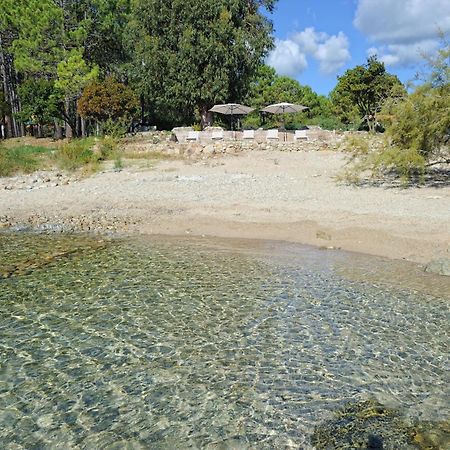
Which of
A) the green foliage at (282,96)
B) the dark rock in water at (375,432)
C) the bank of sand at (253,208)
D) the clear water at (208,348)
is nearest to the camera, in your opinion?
the dark rock in water at (375,432)

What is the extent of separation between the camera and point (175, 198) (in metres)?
14.9

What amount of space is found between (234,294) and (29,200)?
10.4m

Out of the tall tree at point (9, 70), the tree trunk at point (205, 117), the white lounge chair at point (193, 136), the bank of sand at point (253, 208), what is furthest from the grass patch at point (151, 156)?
the tall tree at point (9, 70)

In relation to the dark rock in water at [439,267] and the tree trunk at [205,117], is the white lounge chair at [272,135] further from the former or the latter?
the dark rock in water at [439,267]

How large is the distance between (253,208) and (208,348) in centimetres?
796

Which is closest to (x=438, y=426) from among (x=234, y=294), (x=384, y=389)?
(x=384, y=389)

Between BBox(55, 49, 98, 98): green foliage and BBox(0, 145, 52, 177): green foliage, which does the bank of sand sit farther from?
BBox(55, 49, 98, 98): green foliage

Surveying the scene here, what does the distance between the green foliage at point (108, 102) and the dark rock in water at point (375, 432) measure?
28.4 m

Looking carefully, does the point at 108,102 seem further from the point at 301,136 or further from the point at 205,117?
the point at 301,136

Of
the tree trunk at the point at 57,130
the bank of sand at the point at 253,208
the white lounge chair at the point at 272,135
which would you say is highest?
the tree trunk at the point at 57,130

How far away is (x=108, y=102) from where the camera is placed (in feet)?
102

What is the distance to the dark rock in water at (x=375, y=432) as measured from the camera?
12.9ft

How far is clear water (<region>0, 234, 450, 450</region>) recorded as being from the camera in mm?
4250

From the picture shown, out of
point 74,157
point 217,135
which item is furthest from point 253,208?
point 217,135
